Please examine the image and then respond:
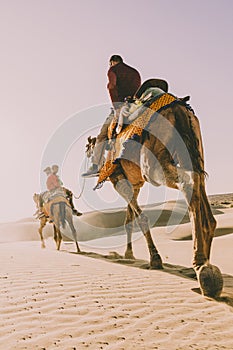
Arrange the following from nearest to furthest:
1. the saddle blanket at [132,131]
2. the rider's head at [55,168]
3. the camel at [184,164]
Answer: the camel at [184,164], the saddle blanket at [132,131], the rider's head at [55,168]

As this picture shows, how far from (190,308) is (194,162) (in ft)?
6.37

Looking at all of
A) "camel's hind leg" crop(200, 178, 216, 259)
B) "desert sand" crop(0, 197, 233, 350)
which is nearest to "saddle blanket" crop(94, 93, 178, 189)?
"camel's hind leg" crop(200, 178, 216, 259)

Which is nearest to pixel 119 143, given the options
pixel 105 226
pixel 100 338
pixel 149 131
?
pixel 149 131

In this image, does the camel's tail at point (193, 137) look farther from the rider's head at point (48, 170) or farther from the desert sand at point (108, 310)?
the rider's head at point (48, 170)

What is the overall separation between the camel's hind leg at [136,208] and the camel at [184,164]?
1110mm

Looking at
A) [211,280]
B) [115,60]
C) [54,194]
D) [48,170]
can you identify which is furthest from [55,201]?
[211,280]

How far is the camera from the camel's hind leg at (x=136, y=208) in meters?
7.12

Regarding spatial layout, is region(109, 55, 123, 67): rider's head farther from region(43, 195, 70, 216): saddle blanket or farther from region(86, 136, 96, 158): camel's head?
region(43, 195, 70, 216): saddle blanket

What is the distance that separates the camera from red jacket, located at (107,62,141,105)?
7.66 metres

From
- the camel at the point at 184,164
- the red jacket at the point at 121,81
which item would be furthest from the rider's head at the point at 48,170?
the camel at the point at 184,164

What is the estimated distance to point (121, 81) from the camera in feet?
25.2

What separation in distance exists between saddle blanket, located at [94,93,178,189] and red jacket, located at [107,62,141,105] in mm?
823

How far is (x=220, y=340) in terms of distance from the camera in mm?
3258

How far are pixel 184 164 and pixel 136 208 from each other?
257 cm
